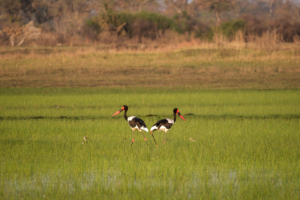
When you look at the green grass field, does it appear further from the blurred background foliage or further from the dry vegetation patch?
the blurred background foliage

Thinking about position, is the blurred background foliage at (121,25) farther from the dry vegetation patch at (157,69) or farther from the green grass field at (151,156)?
the green grass field at (151,156)

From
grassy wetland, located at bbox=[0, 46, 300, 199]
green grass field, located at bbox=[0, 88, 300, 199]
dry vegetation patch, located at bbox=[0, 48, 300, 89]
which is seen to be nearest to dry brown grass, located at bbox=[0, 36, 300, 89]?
dry vegetation patch, located at bbox=[0, 48, 300, 89]

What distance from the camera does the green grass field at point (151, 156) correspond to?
6.48 metres

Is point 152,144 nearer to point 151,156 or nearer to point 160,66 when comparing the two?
point 151,156

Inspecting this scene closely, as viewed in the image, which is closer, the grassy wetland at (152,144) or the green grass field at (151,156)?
the green grass field at (151,156)

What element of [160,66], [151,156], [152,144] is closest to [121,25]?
[160,66]

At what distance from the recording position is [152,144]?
31.2ft

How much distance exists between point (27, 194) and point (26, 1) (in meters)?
Answer: 49.5

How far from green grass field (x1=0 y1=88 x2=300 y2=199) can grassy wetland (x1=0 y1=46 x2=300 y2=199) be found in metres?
0.02

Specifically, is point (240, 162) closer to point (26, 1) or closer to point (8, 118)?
point (8, 118)

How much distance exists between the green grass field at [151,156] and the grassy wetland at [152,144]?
0.02 m

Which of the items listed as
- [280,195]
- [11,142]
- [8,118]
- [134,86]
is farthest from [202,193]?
[134,86]

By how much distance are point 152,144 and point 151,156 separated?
1100mm

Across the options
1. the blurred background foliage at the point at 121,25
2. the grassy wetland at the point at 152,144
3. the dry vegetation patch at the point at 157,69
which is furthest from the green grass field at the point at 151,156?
the blurred background foliage at the point at 121,25
